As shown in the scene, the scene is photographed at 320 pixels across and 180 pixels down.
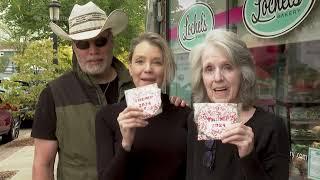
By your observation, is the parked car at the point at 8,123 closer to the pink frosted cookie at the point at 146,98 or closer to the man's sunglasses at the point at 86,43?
the man's sunglasses at the point at 86,43

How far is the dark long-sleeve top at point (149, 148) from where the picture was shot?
235cm

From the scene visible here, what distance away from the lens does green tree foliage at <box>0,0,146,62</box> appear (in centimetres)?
1906

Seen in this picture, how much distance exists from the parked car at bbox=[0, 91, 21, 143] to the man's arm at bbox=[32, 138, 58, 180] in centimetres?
1000

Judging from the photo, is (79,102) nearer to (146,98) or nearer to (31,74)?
(146,98)

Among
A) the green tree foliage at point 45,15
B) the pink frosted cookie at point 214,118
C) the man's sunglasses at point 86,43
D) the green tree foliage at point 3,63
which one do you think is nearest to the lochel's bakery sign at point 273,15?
the man's sunglasses at point 86,43


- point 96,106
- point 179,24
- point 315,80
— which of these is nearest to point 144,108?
point 96,106

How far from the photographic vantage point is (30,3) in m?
20.6

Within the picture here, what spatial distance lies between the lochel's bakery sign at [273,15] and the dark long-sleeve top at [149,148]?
1.92 m

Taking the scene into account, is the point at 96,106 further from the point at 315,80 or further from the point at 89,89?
the point at 315,80

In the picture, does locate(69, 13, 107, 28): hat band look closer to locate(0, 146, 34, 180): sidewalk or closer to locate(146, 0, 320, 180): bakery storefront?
locate(146, 0, 320, 180): bakery storefront

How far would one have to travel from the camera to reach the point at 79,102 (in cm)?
281

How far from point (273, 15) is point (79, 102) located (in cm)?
212

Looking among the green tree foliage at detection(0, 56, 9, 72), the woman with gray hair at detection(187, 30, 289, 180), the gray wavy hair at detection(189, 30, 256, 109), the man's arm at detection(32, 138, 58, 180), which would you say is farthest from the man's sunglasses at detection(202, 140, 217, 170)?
the green tree foliage at detection(0, 56, 9, 72)

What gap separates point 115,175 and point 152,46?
0.67 meters
